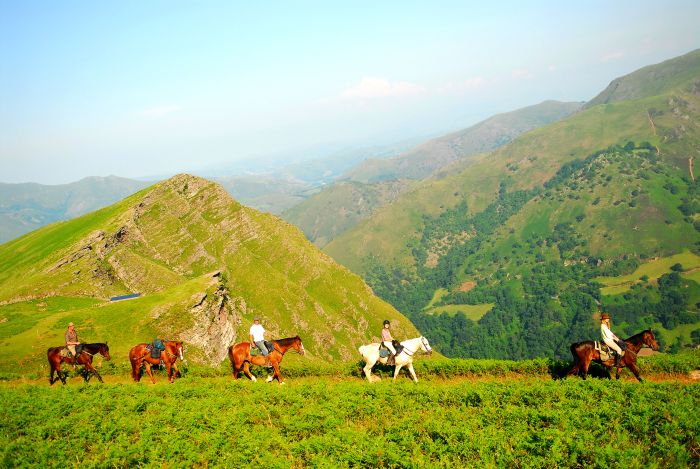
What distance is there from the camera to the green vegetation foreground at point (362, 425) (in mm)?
14977

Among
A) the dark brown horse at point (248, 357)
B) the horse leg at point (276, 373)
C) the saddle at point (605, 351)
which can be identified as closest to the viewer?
the saddle at point (605, 351)

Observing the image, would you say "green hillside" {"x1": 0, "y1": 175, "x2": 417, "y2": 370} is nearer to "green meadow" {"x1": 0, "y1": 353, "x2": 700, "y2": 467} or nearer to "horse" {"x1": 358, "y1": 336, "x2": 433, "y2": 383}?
"green meadow" {"x1": 0, "y1": 353, "x2": 700, "y2": 467}

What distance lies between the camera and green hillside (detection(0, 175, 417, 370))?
5550 centimetres

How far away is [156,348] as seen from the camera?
2905 centimetres

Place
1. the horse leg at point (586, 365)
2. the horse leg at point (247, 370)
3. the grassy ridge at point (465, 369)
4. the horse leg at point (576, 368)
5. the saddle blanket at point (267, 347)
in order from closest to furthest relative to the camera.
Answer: the horse leg at point (586, 365), the horse leg at point (576, 368), the grassy ridge at point (465, 369), the saddle blanket at point (267, 347), the horse leg at point (247, 370)

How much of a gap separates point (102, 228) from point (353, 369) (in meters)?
97.4

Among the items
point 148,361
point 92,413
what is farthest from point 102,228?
point 92,413

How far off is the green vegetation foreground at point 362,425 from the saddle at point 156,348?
5.01 meters

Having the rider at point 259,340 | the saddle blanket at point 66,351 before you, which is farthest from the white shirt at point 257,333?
the saddle blanket at point 66,351

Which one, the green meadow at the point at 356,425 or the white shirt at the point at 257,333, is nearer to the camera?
the green meadow at the point at 356,425

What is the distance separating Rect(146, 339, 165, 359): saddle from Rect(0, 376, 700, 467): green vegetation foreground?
5.01 m

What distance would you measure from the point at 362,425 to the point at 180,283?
269ft

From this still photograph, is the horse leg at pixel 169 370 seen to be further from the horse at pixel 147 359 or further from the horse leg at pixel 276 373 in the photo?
the horse leg at pixel 276 373

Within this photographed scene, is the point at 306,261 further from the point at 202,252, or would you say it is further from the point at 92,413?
the point at 92,413
